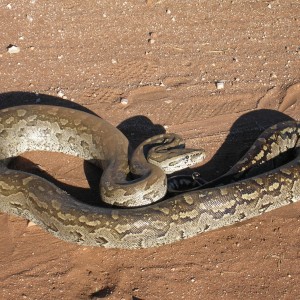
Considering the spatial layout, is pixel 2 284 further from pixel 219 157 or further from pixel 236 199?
pixel 219 157

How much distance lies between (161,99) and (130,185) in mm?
3520

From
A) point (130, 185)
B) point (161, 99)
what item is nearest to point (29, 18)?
point (161, 99)

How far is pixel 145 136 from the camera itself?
35.8ft

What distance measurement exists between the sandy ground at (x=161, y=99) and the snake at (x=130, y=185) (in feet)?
0.88

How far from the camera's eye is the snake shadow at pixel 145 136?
9859 millimetres

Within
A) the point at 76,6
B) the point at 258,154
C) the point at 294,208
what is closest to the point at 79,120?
the point at 258,154

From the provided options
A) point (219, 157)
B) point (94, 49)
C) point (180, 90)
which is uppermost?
point (94, 49)

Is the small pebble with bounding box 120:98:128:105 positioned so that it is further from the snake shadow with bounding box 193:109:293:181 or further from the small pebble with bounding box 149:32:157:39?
the small pebble with bounding box 149:32:157:39

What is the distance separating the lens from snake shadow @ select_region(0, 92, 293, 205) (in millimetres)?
9859

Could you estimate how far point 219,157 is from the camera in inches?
412

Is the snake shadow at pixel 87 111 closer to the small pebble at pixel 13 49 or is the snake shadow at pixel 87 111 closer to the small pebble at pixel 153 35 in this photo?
the small pebble at pixel 13 49

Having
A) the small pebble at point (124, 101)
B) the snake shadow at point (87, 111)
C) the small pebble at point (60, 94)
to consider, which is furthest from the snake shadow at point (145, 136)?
the small pebble at point (124, 101)

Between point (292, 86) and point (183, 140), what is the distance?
10.4ft

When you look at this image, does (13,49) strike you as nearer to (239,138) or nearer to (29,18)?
(29,18)
